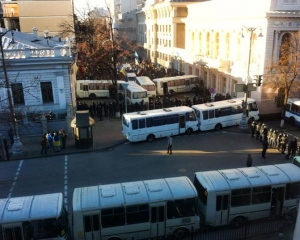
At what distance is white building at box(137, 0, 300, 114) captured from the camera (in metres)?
27.2

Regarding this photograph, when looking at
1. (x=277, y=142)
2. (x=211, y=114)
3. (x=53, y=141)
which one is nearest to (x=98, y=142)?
(x=53, y=141)

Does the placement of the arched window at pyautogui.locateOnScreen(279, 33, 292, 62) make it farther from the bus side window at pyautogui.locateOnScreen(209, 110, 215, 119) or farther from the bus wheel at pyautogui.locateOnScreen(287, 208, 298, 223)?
the bus wheel at pyautogui.locateOnScreen(287, 208, 298, 223)

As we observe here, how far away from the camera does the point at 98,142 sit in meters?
23.3

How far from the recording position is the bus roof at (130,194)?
10789 millimetres

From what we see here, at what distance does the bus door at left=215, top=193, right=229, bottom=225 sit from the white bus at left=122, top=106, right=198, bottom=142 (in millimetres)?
11397

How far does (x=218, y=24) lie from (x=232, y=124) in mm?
16125

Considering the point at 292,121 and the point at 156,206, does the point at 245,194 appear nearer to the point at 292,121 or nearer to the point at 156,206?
the point at 156,206

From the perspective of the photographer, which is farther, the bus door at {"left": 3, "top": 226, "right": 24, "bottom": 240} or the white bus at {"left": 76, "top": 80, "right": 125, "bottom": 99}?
the white bus at {"left": 76, "top": 80, "right": 125, "bottom": 99}

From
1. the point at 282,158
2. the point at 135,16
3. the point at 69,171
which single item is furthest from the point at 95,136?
the point at 135,16

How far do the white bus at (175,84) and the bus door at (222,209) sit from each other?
90.3 ft

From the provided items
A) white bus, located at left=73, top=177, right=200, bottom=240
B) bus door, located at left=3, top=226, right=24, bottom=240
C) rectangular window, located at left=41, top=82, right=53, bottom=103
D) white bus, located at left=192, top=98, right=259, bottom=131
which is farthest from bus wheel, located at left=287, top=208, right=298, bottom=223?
rectangular window, located at left=41, top=82, right=53, bottom=103

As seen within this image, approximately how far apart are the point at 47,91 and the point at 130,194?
17656 millimetres

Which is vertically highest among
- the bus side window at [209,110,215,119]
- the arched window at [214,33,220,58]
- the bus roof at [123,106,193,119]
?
the arched window at [214,33,220,58]

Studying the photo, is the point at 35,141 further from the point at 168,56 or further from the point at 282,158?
the point at 168,56
